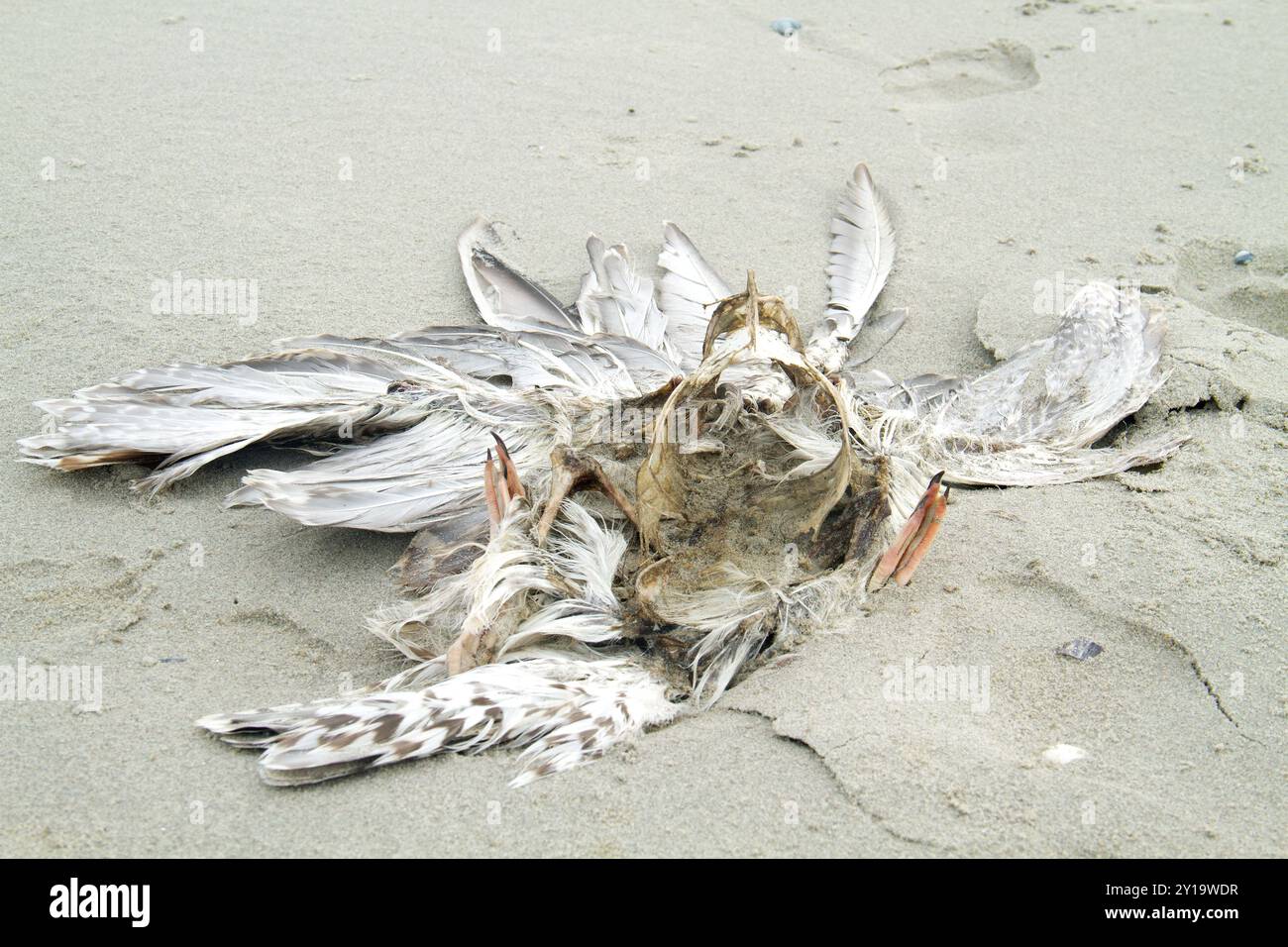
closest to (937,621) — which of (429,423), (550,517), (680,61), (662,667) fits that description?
(662,667)

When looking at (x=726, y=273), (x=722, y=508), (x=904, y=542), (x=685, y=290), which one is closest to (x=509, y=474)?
(x=722, y=508)

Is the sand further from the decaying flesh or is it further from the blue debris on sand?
the decaying flesh

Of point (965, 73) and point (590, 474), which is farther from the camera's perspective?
point (965, 73)

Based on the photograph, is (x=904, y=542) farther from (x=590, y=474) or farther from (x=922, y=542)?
(x=590, y=474)

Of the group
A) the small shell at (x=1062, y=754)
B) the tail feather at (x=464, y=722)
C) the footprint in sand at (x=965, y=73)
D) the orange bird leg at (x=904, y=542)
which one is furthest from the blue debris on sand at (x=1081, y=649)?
the footprint in sand at (x=965, y=73)

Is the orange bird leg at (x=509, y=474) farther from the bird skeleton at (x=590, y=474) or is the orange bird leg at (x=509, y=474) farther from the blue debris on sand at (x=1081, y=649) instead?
the blue debris on sand at (x=1081, y=649)
